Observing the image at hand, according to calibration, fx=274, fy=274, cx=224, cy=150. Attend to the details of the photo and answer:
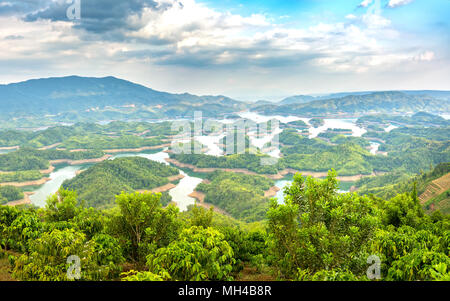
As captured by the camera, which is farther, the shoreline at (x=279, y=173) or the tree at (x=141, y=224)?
the shoreline at (x=279, y=173)

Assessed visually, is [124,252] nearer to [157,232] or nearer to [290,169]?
[157,232]

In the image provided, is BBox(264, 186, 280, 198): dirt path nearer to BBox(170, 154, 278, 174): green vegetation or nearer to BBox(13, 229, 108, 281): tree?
BBox(170, 154, 278, 174): green vegetation

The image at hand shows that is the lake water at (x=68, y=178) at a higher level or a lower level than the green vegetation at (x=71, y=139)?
lower

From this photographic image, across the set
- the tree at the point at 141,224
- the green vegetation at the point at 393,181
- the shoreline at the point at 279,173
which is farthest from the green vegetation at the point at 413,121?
the tree at the point at 141,224

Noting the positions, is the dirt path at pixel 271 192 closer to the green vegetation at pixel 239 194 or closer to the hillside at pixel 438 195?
the green vegetation at pixel 239 194

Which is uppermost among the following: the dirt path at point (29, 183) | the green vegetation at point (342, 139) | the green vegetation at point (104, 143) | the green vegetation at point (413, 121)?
the green vegetation at point (413, 121)

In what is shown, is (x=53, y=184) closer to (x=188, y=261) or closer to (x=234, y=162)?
(x=234, y=162)

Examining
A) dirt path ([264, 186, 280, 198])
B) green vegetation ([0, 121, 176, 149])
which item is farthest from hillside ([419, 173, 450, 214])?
green vegetation ([0, 121, 176, 149])
